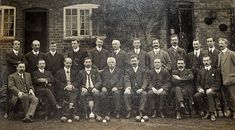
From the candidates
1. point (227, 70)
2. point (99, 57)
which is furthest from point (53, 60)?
point (227, 70)

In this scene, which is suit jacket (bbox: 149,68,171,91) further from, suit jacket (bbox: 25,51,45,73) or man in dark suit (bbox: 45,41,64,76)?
suit jacket (bbox: 25,51,45,73)

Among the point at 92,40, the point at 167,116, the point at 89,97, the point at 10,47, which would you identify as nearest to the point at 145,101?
the point at 167,116

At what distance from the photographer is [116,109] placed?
359cm

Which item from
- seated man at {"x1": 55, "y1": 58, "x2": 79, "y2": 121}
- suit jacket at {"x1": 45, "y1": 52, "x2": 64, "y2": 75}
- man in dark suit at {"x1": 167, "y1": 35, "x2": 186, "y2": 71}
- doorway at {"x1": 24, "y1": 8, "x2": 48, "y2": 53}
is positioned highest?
doorway at {"x1": 24, "y1": 8, "x2": 48, "y2": 53}

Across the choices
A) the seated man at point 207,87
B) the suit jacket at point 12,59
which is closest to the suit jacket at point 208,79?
the seated man at point 207,87

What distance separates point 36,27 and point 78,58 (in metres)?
0.52

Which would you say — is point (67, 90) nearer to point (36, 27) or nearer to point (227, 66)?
point (36, 27)

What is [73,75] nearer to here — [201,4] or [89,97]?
[89,97]

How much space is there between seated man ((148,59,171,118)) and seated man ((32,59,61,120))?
92cm

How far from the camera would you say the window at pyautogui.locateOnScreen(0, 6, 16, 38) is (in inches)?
142

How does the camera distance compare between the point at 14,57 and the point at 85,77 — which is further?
the point at 85,77

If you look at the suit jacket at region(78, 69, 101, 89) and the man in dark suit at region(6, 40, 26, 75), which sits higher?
the man in dark suit at region(6, 40, 26, 75)

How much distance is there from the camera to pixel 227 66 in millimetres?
3705

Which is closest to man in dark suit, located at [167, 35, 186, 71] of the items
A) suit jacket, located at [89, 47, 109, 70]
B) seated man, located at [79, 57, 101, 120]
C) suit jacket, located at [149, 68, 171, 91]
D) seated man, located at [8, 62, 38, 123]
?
suit jacket, located at [149, 68, 171, 91]
